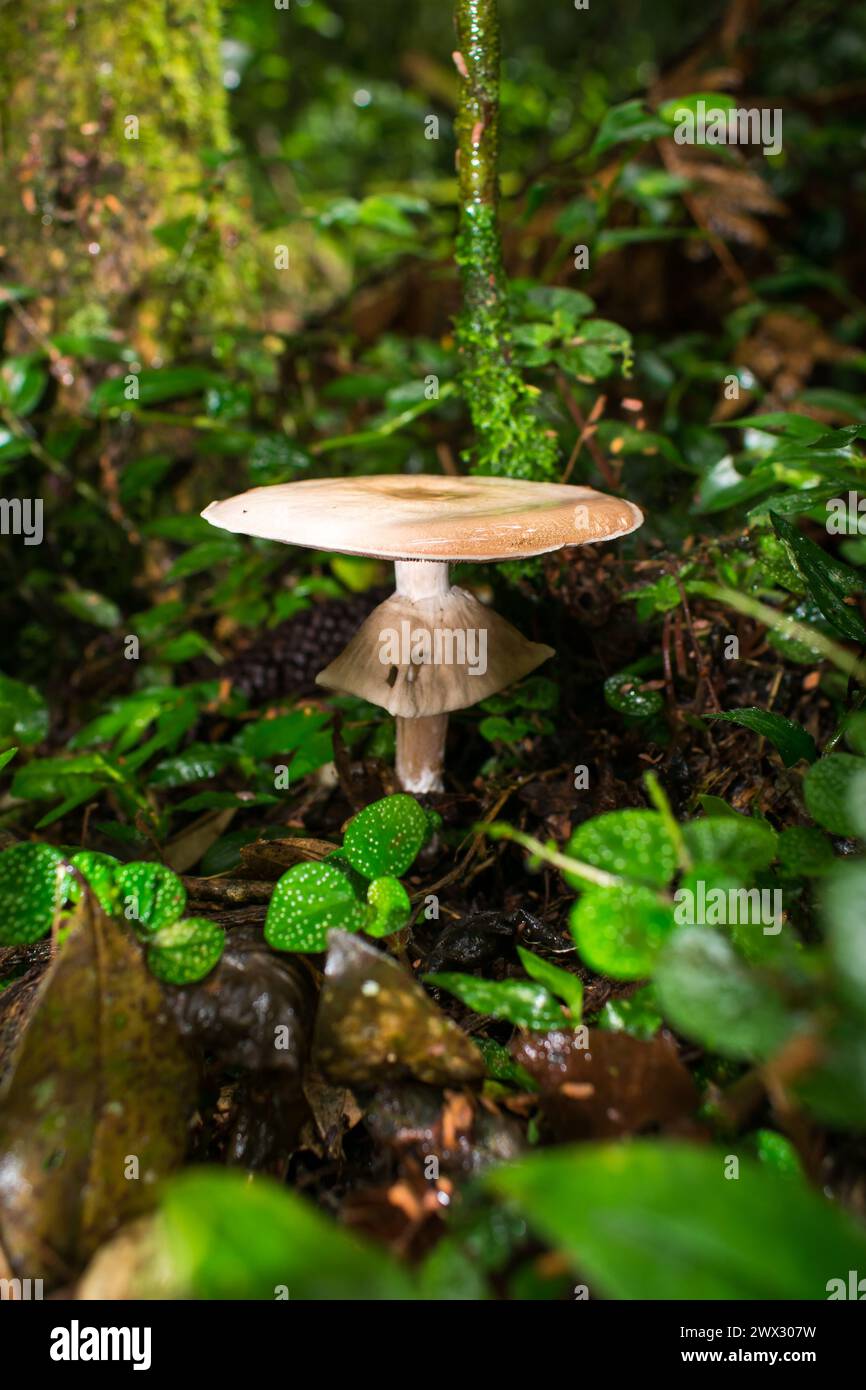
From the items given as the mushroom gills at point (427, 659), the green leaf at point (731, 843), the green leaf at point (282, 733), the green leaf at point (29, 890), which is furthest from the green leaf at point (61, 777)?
the green leaf at point (731, 843)

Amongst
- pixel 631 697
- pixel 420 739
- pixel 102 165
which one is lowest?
pixel 420 739

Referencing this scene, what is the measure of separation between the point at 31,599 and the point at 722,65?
411cm

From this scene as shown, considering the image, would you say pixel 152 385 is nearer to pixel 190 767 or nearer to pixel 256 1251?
pixel 190 767

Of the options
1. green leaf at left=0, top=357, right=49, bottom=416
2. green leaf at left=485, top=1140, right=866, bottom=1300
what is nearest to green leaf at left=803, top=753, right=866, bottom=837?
green leaf at left=485, top=1140, right=866, bottom=1300

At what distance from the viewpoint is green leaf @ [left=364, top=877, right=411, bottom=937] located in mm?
1454

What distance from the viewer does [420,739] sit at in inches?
84.0

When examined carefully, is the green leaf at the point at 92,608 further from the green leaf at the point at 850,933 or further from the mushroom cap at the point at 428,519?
the green leaf at the point at 850,933

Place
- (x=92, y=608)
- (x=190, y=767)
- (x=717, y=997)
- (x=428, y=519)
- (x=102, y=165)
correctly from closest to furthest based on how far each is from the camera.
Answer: (x=717, y=997) < (x=428, y=519) < (x=190, y=767) < (x=92, y=608) < (x=102, y=165)

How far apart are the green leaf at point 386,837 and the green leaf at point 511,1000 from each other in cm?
30

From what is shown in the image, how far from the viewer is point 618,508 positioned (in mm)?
1735

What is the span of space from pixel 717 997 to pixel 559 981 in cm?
42

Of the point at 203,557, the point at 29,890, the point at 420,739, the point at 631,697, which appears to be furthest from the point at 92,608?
the point at 631,697

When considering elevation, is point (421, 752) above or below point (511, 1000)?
above
